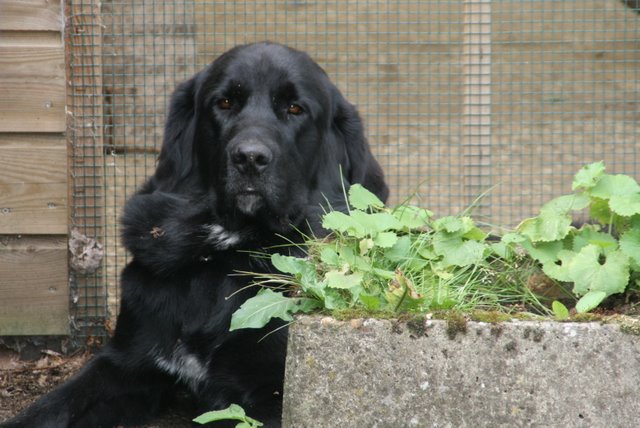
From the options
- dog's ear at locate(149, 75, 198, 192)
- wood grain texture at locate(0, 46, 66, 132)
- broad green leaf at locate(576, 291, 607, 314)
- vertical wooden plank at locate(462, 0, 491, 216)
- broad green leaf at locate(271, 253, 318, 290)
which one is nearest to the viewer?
broad green leaf at locate(576, 291, 607, 314)

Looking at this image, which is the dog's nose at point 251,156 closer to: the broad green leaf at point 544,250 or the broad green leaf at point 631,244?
the broad green leaf at point 544,250

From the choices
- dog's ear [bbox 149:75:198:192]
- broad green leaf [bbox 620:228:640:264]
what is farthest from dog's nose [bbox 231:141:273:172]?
broad green leaf [bbox 620:228:640:264]

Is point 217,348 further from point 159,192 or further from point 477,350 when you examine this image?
point 477,350

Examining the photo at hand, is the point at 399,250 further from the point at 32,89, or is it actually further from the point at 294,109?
the point at 32,89

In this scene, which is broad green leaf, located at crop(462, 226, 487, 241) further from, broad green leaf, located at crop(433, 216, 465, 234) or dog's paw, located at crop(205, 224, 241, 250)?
dog's paw, located at crop(205, 224, 241, 250)

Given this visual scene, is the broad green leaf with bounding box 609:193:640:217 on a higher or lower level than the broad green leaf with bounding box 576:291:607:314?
higher

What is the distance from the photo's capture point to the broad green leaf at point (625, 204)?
7.25 feet

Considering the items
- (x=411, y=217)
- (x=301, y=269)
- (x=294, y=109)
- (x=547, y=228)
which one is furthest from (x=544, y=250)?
(x=294, y=109)

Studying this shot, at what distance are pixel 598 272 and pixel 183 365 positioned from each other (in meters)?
1.46

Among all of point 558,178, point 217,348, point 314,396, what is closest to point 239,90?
point 217,348

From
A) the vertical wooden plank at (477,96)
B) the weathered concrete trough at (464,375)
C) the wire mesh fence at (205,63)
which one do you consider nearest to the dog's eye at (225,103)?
the wire mesh fence at (205,63)

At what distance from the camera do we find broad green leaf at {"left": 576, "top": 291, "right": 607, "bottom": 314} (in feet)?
6.81

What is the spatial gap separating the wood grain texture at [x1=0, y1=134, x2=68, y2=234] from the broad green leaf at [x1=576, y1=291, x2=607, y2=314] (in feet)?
9.05

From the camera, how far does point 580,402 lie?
1.96m
